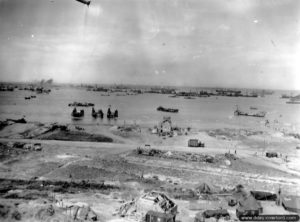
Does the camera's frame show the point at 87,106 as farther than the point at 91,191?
Result: Yes

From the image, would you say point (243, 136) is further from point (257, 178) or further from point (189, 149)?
point (257, 178)

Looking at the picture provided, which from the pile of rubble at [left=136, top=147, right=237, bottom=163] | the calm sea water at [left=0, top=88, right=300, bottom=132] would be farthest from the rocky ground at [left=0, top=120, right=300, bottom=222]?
the calm sea water at [left=0, top=88, right=300, bottom=132]

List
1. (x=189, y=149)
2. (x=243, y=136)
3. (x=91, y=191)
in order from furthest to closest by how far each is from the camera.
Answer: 1. (x=243, y=136)
2. (x=189, y=149)
3. (x=91, y=191)

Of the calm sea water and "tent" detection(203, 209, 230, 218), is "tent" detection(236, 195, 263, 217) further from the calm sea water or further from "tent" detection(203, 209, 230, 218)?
the calm sea water

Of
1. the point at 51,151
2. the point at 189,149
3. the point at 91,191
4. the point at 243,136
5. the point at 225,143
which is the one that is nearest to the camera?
the point at 91,191

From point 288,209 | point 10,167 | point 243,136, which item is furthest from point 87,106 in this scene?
point 288,209

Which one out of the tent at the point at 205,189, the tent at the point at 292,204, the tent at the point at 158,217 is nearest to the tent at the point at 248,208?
the tent at the point at 292,204

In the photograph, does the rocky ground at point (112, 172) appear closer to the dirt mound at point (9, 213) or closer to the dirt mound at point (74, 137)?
the dirt mound at point (9, 213)
